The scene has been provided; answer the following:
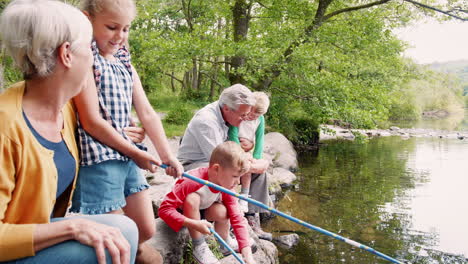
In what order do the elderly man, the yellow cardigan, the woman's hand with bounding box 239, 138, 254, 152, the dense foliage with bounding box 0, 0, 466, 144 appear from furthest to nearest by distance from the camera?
the dense foliage with bounding box 0, 0, 466, 144
the woman's hand with bounding box 239, 138, 254, 152
the elderly man
the yellow cardigan

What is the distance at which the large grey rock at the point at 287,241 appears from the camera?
4195 mm

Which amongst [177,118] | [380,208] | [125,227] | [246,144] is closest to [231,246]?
[246,144]

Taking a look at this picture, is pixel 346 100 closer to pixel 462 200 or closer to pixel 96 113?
pixel 462 200

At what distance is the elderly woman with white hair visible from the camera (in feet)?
3.77

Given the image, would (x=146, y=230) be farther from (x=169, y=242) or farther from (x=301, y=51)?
(x=301, y=51)

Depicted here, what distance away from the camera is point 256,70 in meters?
8.74

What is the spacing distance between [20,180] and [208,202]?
5.34ft

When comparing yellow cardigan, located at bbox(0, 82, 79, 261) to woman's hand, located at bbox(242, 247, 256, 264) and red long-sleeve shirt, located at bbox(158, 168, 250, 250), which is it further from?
woman's hand, located at bbox(242, 247, 256, 264)

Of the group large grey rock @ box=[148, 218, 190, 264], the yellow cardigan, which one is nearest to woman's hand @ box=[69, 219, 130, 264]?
the yellow cardigan

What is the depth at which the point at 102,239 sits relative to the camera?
3.96 feet

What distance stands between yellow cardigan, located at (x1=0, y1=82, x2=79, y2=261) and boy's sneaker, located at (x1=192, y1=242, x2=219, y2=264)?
1521 millimetres

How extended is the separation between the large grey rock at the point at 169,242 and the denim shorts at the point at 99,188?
868 millimetres

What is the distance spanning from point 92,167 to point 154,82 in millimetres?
18846

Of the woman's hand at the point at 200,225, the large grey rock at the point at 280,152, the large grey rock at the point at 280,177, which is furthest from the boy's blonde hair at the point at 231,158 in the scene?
the large grey rock at the point at 280,152
